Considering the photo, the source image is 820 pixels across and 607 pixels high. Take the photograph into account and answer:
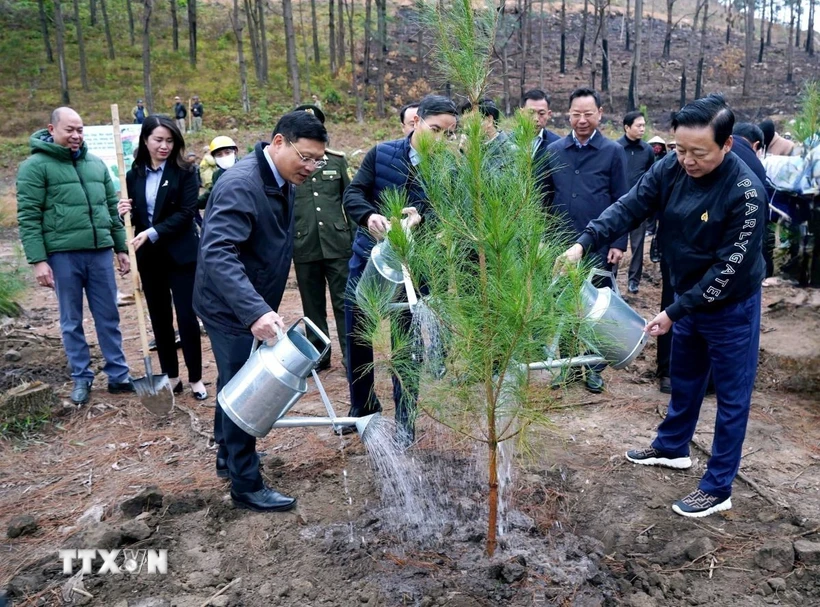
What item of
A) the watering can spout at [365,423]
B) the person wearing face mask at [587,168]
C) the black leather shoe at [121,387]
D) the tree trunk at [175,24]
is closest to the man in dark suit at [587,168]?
the person wearing face mask at [587,168]

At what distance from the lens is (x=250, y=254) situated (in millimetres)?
2682

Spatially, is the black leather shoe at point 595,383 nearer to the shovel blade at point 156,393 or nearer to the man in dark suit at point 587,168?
the man in dark suit at point 587,168

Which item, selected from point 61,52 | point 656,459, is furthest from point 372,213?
point 61,52

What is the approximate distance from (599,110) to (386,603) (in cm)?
311

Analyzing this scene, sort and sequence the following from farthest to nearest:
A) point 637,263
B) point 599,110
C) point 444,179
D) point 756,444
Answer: point 637,263 → point 599,110 → point 756,444 → point 444,179

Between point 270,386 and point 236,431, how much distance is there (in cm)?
48

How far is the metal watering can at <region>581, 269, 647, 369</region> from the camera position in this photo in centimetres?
252

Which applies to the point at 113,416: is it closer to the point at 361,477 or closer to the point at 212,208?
the point at 361,477

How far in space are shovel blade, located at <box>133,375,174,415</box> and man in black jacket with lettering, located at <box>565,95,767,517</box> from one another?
2722mm

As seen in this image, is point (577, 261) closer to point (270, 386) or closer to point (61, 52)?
point (270, 386)

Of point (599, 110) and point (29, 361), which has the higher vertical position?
point (599, 110)

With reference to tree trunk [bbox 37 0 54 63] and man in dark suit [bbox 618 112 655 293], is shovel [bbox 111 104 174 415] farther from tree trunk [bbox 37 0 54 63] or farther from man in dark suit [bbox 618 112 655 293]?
tree trunk [bbox 37 0 54 63]

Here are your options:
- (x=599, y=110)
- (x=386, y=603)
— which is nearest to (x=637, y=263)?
(x=599, y=110)

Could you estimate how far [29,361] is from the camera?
4902 millimetres
